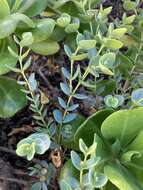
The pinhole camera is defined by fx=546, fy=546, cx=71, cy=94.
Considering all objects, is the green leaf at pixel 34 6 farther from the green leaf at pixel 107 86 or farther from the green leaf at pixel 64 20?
the green leaf at pixel 107 86

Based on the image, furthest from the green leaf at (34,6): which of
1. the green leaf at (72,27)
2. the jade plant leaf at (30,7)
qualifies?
the green leaf at (72,27)

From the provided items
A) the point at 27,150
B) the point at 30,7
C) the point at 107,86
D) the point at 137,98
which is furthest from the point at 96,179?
the point at 30,7

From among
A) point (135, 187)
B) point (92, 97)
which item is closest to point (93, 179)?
point (135, 187)

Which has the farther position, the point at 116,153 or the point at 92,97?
the point at 92,97

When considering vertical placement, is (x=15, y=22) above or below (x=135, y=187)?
above

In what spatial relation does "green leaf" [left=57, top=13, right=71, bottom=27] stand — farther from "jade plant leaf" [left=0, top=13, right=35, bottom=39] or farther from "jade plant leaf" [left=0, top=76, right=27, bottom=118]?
"jade plant leaf" [left=0, top=76, right=27, bottom=118]

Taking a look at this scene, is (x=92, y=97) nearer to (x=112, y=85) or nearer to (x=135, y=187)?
(x=112, y=85)
